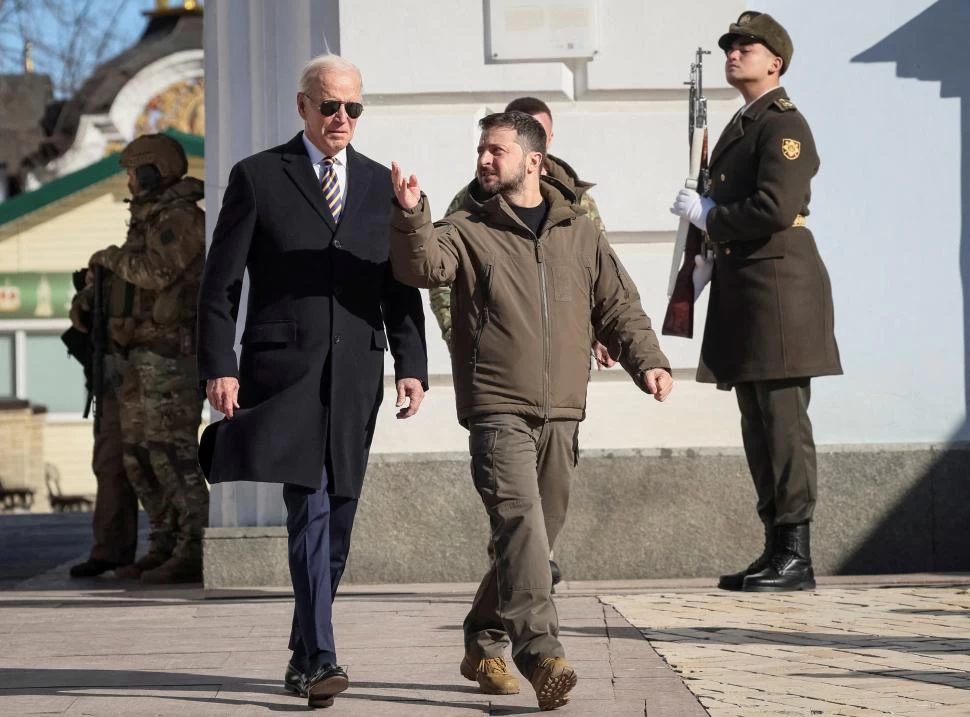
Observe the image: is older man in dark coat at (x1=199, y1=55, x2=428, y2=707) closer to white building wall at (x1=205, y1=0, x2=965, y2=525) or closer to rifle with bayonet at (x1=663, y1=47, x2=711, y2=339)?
rifle with bayonet at (x1=663, y1=47, x2=711, y2=339)

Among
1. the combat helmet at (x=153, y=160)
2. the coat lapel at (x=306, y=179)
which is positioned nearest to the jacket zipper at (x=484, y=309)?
the coat lapel at (x=306, y=179)

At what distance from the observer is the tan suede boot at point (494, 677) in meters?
5.74

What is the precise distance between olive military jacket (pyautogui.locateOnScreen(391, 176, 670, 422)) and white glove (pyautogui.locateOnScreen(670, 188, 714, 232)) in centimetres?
209

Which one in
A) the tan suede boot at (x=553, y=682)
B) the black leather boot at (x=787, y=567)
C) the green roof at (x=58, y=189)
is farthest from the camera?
the green roof at (x=58, y=189)

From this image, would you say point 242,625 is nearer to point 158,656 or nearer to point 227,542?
point 158,656

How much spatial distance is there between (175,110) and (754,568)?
3537cm

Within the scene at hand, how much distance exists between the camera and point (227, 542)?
8531 millimetres

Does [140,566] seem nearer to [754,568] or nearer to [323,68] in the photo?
[754,568]

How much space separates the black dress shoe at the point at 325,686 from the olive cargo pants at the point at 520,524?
46cm

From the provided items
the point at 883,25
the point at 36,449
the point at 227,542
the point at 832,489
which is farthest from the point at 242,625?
the point at 36,449

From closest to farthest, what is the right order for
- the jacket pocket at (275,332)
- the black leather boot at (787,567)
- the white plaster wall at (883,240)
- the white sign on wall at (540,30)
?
the jacket pocket at (275,332) → the black leather boot at (787,567) → the white sign on wall at (540,30) → the white plaster wall at (883,240)

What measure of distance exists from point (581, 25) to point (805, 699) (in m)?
4.10

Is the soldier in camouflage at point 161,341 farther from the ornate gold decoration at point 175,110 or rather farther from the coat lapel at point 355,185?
the ornate gold decoration at point 175,110

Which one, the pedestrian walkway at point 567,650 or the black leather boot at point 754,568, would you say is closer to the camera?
the pedestrian walkway at point 567,650
